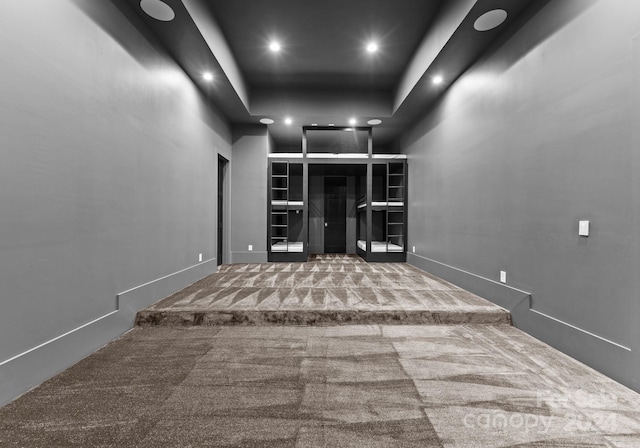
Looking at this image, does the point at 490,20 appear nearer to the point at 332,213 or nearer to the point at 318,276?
the point at 318,276

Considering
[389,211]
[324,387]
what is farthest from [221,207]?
[324,387]

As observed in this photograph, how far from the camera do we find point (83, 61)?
2047 mm

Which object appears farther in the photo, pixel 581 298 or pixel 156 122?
pixel 156 122

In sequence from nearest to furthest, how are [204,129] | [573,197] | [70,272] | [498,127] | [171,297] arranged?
[70,272] < [573,197] < [498,127] < [171,297] < [204,129]

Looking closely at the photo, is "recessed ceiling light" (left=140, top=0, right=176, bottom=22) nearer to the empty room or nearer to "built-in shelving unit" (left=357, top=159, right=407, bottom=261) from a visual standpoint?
the empty room

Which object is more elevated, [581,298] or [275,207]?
[275,207]

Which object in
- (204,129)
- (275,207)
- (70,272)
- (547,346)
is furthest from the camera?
(275,207)

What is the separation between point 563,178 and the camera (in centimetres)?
215

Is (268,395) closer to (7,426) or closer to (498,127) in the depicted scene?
(7,426)

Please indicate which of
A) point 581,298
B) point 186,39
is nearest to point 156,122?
point 186,39

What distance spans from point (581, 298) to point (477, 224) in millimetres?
1412

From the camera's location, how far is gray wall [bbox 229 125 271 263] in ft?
18.9

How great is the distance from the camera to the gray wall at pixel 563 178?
Answer: 1.74 meters

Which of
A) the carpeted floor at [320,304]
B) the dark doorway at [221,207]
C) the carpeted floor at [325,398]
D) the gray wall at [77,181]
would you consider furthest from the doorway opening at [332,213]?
the carpeted floor at [325,398]
